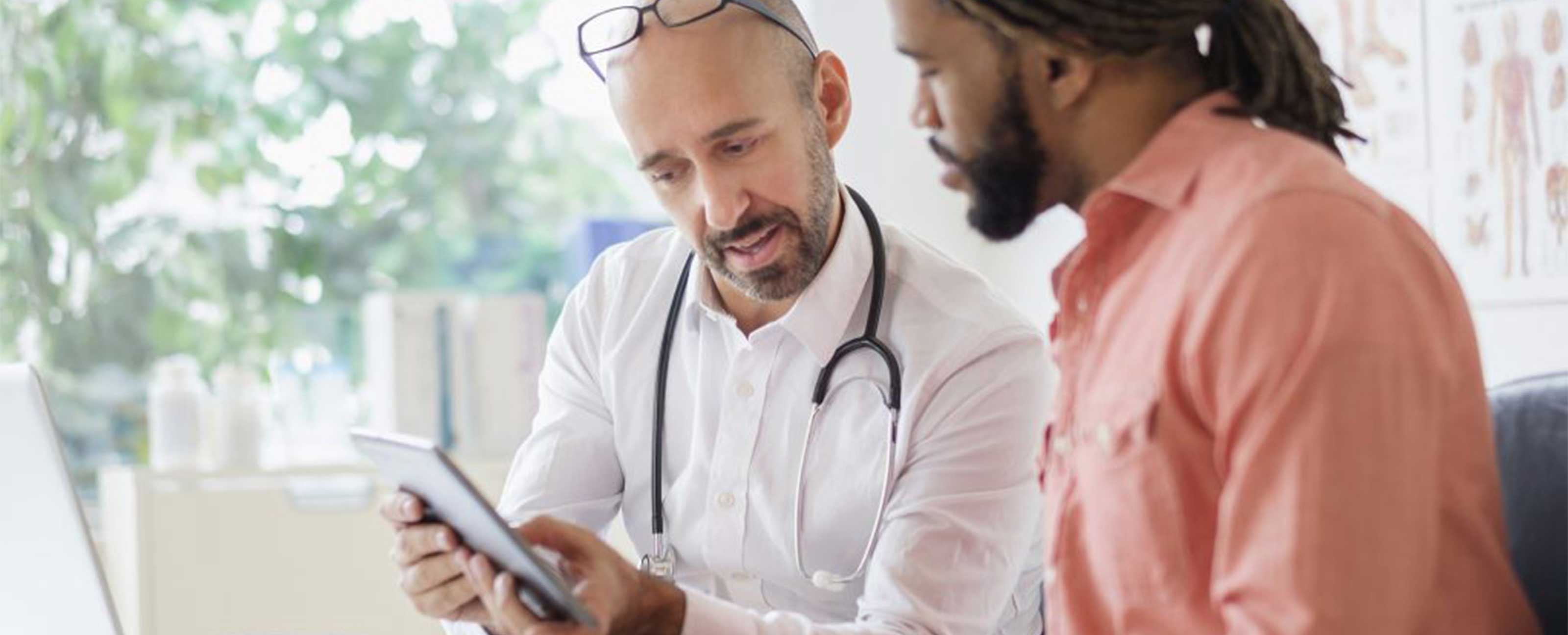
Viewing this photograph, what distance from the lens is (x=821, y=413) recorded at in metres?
1.84

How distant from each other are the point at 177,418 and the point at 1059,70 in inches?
90.9

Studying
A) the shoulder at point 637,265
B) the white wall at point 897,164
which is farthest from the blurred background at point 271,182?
the shoulder at point 637,265

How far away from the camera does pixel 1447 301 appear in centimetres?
101

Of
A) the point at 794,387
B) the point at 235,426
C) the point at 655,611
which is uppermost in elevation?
the point at 794,387

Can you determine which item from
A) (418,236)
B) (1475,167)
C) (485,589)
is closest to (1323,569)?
(485,589)

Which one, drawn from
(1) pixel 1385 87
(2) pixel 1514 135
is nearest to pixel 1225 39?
(2) pixel 1514 135

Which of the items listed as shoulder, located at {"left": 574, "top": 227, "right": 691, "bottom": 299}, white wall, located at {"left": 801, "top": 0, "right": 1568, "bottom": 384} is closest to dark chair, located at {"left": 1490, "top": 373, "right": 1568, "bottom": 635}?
shoulder, located at {"left": 574, "top": 227, "right": 691, "bottom": 299}

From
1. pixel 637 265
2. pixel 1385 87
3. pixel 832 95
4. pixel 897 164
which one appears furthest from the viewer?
pixel 897 164

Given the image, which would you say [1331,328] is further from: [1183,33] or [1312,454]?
[1183,33]

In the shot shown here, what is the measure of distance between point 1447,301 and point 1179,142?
19 centimetres

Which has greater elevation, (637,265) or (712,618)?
(637,265)

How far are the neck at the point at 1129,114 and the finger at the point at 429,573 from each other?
2.14 feet

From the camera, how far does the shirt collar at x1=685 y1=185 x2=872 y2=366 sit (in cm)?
184

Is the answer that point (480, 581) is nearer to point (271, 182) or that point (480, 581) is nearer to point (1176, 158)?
point (1176, 158)
